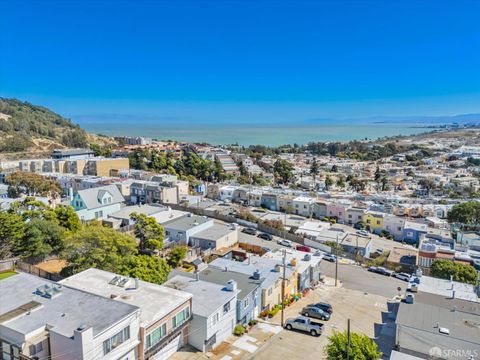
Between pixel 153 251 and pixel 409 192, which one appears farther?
pixel 409 192

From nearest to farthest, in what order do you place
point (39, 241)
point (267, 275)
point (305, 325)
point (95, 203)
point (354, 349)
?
point (354, 349) < point (305, 325) < point (267, 275) < point (39, 241) < point (95, 203)

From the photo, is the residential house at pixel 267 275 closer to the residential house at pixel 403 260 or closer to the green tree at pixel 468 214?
the residential house at pixel 403 260

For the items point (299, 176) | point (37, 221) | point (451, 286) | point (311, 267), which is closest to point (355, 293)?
point (311, 267)

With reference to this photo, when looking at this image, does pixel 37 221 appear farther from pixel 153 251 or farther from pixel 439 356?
pixel 439 356

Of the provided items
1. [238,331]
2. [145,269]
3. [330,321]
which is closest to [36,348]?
[145,269]

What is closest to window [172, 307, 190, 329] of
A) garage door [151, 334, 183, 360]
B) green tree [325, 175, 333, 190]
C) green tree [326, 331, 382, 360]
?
garage door [151, 334, 183, 360]

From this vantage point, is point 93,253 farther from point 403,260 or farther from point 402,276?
point 403,260
